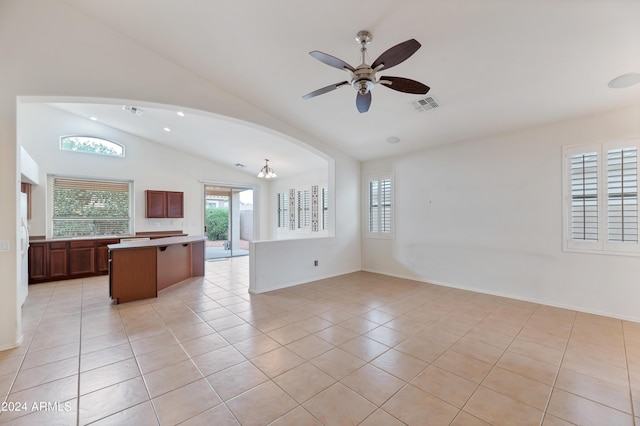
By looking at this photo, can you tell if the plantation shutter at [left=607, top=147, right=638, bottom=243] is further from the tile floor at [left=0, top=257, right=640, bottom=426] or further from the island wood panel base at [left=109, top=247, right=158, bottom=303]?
the island wood panel base at [left=109, top=247, right=158, bottom=303]

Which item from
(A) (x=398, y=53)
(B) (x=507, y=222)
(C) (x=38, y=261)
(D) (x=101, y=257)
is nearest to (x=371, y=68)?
(A) (x=398, y=53)

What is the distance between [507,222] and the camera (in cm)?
446

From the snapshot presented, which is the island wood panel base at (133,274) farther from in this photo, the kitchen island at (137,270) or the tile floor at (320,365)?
the tile floor at (320,365)

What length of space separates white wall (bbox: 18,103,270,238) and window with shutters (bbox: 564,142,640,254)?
8.44 metres

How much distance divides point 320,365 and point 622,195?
14.6ft

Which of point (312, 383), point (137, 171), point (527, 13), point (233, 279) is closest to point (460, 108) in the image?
point (527, 13)

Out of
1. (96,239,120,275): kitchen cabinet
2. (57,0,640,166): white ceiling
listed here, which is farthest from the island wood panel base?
(57,0,640,166): white ceiling

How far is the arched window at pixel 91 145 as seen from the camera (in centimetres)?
636

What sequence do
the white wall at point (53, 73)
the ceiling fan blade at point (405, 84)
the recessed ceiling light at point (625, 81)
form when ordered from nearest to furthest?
1. the ceiling fan blade at point (405, 84)
2. the white wall at point (53, 73)
3. the recessed ceiling light at point (625, 81)

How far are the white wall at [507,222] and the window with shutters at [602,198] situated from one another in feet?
0.40

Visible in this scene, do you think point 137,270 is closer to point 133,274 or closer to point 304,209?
point 133,274

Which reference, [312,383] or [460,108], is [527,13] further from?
[312,383]

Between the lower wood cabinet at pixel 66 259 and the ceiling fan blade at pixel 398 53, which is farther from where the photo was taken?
the lower wood cabinet at pixel 66 259

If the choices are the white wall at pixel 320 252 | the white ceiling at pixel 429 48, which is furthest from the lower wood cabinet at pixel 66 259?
the white ceiling at pixel 429 48
